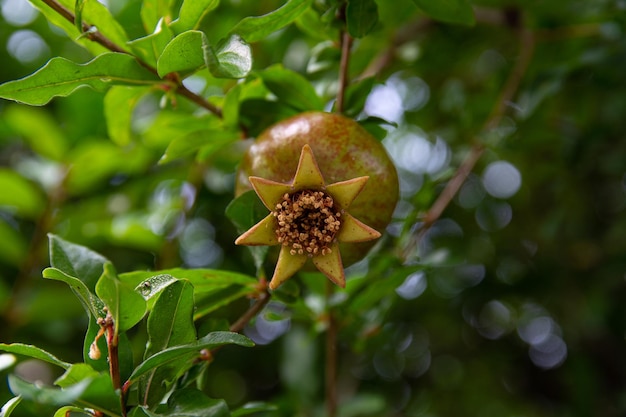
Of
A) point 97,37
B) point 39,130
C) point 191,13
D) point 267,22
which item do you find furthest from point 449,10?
point 39,130

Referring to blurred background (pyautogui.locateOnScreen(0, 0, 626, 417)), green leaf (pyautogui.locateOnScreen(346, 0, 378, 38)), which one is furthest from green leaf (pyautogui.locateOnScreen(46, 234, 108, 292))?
green leaf (pyautogui.locateOnScreen(346, 0, 378, 38))

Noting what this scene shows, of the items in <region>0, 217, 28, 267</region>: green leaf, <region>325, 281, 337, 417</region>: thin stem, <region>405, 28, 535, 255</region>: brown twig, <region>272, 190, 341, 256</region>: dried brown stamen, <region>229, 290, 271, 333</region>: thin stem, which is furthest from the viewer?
<region>0, 217, 28, 267</region>: green leaf

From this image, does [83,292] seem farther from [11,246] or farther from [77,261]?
[11,246]

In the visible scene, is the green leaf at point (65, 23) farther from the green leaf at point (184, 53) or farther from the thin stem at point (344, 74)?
the thin stem at point (344, 74)

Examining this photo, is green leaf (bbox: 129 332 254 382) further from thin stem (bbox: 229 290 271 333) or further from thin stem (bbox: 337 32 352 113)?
thin stem (bbox: 337 32 352 113)

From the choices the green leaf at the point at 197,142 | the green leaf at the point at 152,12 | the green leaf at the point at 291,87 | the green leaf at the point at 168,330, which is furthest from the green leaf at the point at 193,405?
the green leaf at the point at 152,12

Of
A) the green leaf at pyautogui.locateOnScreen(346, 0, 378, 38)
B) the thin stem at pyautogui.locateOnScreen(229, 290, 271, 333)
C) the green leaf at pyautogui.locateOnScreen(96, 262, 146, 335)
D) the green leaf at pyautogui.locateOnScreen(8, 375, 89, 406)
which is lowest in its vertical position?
the thin stem at pyautogui.locateOnScreen(229, 290, 271, 333)
